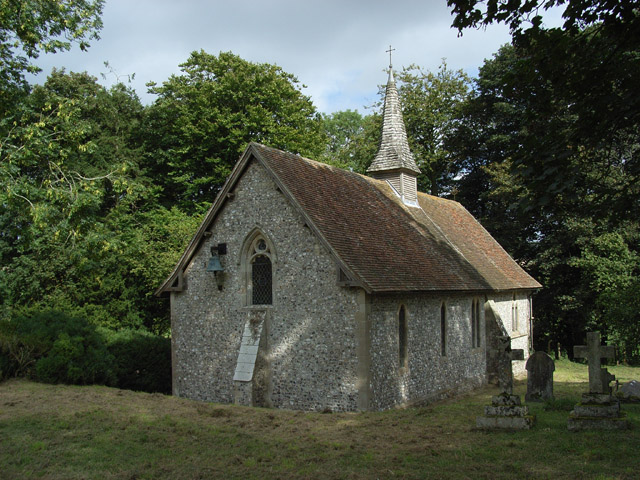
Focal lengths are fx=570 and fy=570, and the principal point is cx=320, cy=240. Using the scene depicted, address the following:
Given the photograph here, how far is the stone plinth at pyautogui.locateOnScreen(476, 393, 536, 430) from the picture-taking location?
10.2m

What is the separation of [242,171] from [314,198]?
2.34 m

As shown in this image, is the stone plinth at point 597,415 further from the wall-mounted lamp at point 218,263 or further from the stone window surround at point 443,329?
the wall-mounted lamp at point 218,263

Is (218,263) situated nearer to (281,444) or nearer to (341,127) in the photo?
(281,444)

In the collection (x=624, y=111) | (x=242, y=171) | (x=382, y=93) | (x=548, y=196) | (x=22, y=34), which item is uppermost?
(x=382, y=93)

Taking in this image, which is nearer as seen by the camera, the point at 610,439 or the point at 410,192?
the point at 610,439

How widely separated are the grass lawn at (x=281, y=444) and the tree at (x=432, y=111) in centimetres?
2895

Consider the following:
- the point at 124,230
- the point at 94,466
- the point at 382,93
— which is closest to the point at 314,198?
the point at 94,466

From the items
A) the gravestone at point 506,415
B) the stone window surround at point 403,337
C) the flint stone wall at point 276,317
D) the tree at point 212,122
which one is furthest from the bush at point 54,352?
the tree at point 212,122

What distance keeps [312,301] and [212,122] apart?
60.9 ft

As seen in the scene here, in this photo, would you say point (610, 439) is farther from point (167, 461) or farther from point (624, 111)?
point (167, 461)

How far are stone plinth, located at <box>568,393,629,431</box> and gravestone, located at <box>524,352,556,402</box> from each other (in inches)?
187

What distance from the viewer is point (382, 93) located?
137 feet

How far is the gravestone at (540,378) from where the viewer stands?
48.9 feet

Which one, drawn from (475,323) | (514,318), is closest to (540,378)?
(475,323)
